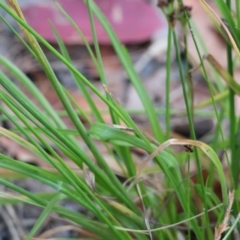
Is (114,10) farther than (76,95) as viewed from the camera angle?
Yes

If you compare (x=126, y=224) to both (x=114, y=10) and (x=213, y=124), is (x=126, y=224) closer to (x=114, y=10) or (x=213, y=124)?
(x=213, y=124)

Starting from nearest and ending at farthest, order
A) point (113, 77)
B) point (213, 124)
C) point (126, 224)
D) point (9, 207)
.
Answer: point (126, 224) → point (9, 207) → point (213, 124) → point (113, 77)

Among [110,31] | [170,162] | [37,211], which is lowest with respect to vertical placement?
[37,211]

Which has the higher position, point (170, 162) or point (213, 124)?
point (170, 162)

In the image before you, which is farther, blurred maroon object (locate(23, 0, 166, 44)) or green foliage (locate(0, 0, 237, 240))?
blurred maroon object (locate(23, 0, 166, 44))

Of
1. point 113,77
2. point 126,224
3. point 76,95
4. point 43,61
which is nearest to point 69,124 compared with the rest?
point 76,95

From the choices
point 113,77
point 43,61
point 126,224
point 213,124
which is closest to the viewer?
point 43,61

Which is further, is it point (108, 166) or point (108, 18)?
point (108, 18)

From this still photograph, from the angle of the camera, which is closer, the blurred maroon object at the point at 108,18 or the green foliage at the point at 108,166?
the green foliage at the point at 108,166
